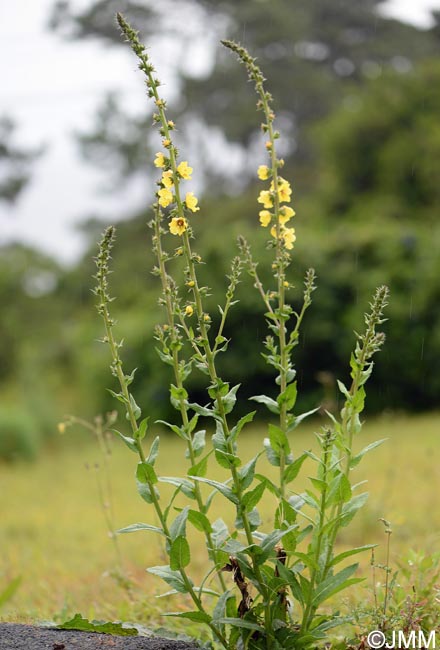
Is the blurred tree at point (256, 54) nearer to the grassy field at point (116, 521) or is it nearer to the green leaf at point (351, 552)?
the grassy field at point (116, 521)

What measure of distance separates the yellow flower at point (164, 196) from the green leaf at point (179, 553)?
709 mm

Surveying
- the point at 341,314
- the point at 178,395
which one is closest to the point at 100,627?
the point at 178,395

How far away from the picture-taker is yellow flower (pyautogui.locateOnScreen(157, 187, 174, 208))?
1755 millimetres

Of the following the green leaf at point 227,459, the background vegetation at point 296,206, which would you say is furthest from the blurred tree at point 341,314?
the green leaf at point 227,459

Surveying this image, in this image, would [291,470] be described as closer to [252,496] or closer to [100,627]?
[252,496]

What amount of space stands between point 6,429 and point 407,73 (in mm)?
10375

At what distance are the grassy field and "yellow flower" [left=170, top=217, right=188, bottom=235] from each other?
→ 1134 mm

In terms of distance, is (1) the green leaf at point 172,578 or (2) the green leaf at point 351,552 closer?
(2) the green leaf at point 351,552

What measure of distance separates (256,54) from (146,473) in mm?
17429

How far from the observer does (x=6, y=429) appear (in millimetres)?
9031

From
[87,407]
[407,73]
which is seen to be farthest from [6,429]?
[407,73]

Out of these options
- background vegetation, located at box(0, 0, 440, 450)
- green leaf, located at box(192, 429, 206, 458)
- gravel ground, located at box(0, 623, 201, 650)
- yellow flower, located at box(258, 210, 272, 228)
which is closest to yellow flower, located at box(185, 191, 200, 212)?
yellow flower, located at box(258, 210, 272, 228)

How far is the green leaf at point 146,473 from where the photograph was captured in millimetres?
1704

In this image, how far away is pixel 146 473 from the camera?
173 cm
